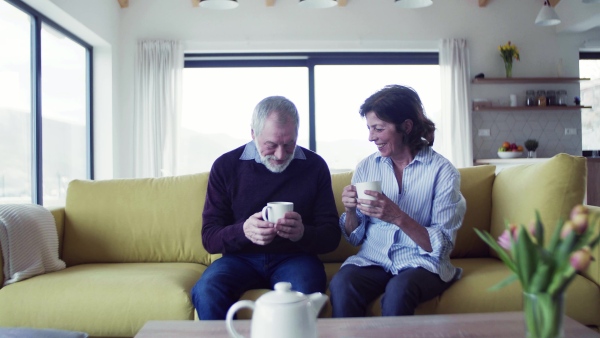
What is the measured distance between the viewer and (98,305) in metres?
1.86

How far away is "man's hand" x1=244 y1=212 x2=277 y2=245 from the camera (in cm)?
174

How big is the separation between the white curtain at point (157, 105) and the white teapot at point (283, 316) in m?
4.80

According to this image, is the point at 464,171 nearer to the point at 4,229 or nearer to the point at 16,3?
the point at 4,229

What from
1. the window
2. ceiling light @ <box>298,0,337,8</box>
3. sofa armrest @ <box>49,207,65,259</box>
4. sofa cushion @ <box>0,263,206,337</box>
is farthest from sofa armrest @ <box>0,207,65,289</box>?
the window

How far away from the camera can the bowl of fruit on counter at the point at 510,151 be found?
5.68 metres

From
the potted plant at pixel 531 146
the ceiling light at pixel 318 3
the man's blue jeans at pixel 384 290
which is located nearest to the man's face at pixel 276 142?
the man's blue jeans at pixel 384 290

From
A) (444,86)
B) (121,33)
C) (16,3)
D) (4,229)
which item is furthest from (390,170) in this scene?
(121,33)

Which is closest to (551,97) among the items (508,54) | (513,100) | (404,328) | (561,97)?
(561,97)

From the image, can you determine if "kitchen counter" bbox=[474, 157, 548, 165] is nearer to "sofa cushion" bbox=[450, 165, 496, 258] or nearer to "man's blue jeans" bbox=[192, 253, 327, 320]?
"sofa cushion" bbox=[450, 165, 496, 258]

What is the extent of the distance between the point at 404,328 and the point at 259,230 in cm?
68

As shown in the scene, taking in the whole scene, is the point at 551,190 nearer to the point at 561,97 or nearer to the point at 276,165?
the point at 276,165

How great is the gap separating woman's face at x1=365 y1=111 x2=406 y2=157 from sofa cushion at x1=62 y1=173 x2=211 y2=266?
88cm

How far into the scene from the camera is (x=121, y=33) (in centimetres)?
571

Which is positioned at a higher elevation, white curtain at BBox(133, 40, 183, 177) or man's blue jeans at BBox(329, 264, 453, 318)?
white curtain at BBox(133, 40, 183, 177)
